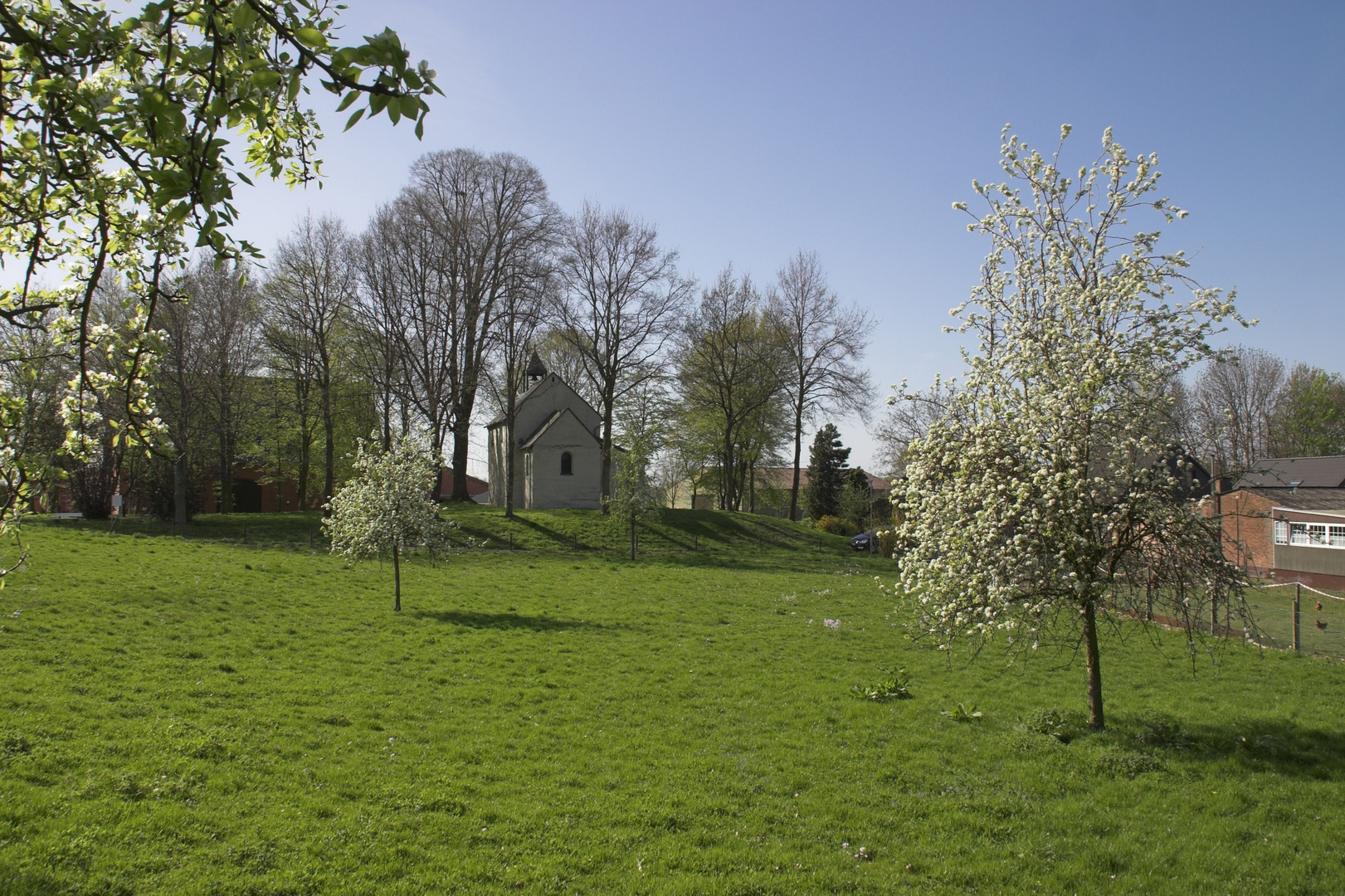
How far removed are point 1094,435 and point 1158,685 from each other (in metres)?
6.22

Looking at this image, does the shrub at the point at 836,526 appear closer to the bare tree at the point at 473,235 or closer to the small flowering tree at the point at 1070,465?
the bare tree at the point at 473,235

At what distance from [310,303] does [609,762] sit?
3359 cm

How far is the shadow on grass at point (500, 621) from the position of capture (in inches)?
620

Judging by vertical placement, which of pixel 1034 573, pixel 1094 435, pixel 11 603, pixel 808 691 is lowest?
pixel 808 691

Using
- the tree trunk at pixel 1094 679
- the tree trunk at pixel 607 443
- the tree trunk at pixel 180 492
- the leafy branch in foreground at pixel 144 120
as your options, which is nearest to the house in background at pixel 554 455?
the tree trunk at pixel 607 443

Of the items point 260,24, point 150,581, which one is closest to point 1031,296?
point 260,24

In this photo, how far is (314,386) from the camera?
125 ft

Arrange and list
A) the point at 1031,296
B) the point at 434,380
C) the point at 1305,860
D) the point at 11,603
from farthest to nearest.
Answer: the point at 434,380 → the point at 11,603 → the point at 1031,296 → the point at 1305,860

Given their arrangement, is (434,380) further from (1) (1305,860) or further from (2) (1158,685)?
(1) (1305,860)

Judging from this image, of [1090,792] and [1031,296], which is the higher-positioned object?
[1031,296]

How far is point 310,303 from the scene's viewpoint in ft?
117

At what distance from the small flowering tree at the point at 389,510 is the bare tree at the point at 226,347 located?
15.6 meters

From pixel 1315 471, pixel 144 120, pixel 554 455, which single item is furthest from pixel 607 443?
pixel 144 120

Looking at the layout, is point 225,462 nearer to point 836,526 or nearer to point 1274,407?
point 836,526
